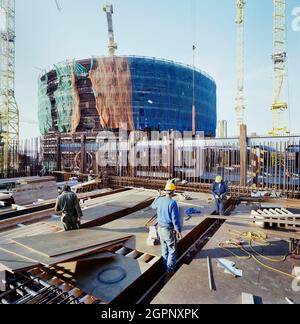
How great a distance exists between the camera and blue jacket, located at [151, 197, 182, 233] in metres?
4.03

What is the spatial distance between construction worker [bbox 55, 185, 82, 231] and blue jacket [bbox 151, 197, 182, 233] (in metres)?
2.22

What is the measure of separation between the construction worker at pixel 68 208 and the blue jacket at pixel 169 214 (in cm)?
222

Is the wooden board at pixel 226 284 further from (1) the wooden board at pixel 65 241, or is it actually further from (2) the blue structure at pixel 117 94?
(2) the blue structure at pixel 117 94

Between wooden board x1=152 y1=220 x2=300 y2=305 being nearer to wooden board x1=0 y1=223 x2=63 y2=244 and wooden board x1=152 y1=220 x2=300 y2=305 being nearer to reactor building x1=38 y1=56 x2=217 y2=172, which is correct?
wooden board x1=0 y1=223 x2=63 y2=244

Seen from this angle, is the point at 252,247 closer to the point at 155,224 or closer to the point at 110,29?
the point at 155,224

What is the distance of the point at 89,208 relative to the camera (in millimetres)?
7398

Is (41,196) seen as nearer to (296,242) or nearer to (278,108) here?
(296,242)

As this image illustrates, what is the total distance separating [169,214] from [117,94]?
41.9 m

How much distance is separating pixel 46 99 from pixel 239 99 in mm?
45874

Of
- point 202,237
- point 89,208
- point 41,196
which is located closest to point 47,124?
point 41,196

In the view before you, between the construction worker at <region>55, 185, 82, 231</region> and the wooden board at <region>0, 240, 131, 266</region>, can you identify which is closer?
the wooden board at <region>0, 240, 131, 266</region>

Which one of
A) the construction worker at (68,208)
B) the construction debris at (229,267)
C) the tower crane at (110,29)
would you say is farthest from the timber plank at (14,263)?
the tower crane at (110,29)

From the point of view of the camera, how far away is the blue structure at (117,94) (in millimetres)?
42062

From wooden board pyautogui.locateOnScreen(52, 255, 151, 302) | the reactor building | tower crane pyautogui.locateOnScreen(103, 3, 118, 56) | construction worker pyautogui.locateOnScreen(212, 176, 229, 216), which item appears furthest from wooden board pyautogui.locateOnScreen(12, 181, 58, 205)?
tower crane pyautogui.locateOnScreen(103, 3, 118, 56)
